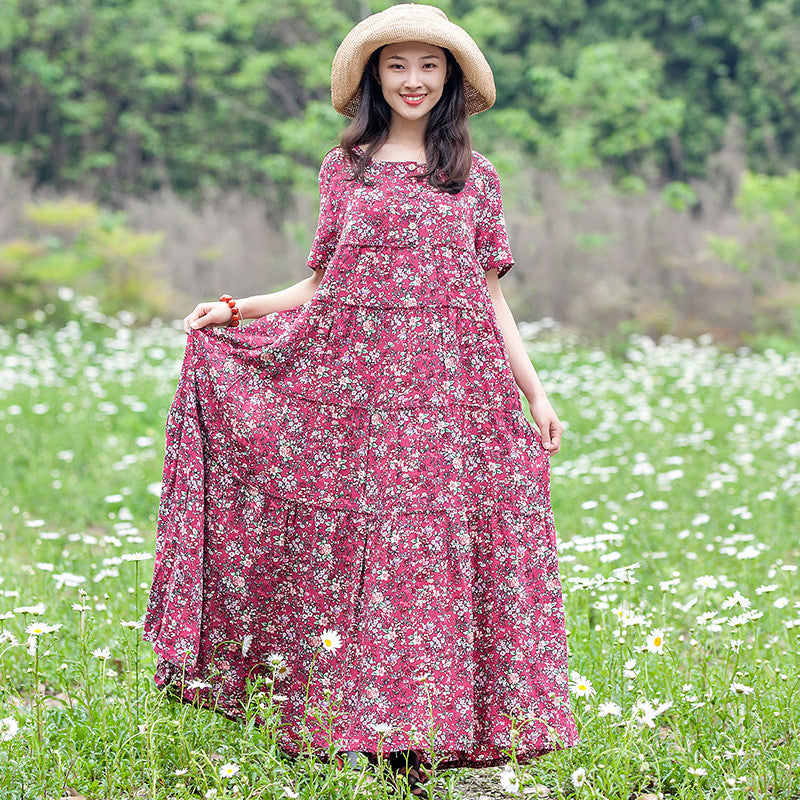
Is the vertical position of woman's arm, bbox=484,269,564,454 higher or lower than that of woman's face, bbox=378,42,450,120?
lower

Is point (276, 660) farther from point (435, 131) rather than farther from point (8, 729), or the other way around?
point (435, 131)

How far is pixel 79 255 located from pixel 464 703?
36.9 ft

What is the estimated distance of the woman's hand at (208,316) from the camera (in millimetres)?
2762

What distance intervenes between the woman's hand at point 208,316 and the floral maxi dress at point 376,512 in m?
0.08

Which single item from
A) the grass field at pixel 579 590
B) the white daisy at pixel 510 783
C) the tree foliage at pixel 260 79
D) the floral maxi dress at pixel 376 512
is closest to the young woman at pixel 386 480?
the floral maxi dress at pixel 376 512

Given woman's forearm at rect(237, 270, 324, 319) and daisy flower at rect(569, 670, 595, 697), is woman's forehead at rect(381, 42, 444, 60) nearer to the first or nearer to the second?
woman's forearm at rect(237, 270, 324, 319)

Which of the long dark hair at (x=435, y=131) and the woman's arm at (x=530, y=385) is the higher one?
the long dark hair at (x=435, y=131)

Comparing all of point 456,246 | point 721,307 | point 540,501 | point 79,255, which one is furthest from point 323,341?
point 721,307

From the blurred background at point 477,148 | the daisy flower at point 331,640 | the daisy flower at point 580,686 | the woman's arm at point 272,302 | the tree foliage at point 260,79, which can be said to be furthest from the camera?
the tree foliage at point 260,79

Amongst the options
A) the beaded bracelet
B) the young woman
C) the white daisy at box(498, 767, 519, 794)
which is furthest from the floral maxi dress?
the white daisy at box(498, 767, 519, 794)

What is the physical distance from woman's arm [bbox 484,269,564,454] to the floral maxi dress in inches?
3.0

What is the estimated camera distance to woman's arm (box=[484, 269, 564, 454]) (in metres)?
2.74

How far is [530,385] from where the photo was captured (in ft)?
9.02

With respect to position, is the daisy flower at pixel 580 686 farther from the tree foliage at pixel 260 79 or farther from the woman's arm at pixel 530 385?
the tree foliage at pixel 260 79
